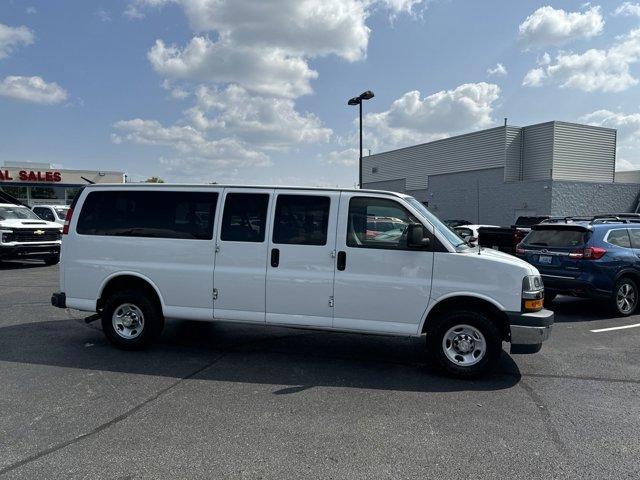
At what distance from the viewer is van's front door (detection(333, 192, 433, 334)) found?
16.9 feet

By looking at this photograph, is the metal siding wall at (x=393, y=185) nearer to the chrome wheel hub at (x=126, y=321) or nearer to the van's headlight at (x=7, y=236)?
the van's headlight at (x=7, y=236)

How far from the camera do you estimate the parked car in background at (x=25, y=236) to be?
13.7 m

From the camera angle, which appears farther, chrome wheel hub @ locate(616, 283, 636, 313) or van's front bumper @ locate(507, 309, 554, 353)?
chrome wheel hub @ locate(616, 283, 636, 313)

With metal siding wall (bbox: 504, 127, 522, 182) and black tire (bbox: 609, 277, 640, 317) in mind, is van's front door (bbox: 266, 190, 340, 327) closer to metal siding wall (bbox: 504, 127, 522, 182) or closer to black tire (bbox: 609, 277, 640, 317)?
black tire (bbox: 609, 277, 640, 317)

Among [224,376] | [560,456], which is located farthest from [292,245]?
[560,456]

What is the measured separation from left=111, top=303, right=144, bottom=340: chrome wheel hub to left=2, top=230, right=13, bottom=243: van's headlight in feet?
33.1

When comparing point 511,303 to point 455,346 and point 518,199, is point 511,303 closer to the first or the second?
point 455,346

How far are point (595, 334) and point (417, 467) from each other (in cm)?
538

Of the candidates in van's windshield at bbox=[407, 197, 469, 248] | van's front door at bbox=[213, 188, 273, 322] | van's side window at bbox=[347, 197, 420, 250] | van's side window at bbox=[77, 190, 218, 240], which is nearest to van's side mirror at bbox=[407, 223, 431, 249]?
van's side window at bbox=[347, 197, 420, 250]

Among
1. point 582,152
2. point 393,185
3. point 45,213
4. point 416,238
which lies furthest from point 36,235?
point 393,185

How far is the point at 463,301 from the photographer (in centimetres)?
514

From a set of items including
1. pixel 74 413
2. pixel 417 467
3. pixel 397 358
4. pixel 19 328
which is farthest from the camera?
pixel 19 328

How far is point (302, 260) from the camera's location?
538 cm

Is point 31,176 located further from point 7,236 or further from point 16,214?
point 7,236
